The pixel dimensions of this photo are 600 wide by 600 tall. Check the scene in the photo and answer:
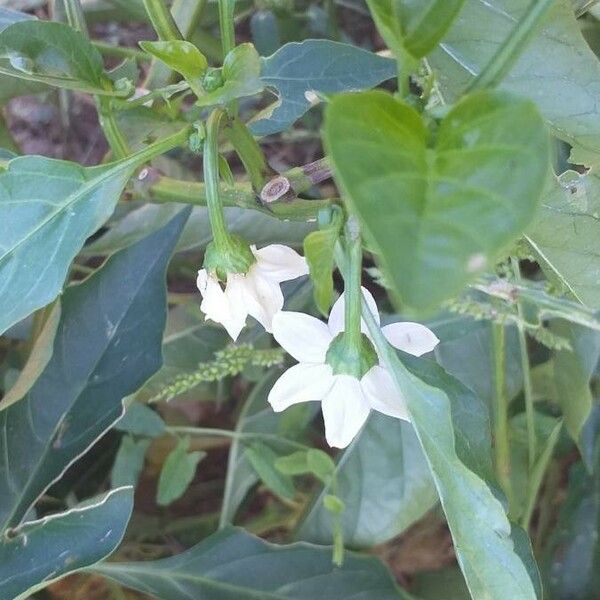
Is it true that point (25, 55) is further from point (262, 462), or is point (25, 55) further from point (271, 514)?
point (271, 514)

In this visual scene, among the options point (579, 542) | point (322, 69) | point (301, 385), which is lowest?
point (579, 542)

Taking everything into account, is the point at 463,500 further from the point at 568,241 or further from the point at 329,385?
the point at 568,241

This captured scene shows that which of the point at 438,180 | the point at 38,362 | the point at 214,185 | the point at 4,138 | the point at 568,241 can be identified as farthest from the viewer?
the point at 4,138

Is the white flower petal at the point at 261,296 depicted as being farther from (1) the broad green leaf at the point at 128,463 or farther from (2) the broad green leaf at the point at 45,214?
(1) the broad green leaf at the point at 128,463

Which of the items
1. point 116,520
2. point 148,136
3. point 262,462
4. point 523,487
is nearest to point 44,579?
point 116,520

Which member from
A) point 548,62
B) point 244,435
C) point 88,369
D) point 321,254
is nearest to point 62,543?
point 88,369
